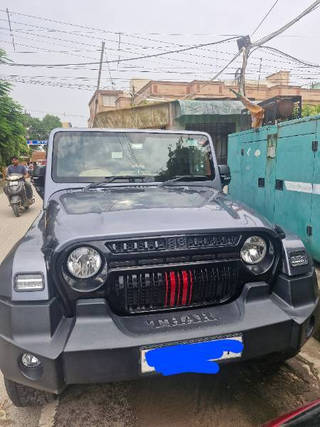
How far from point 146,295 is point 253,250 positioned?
0.70 m

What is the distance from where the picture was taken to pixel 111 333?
1646 millimetres

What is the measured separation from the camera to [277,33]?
29.5 ft

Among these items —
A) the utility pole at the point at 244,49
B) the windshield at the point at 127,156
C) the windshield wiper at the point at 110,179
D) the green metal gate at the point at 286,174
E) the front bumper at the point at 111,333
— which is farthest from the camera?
the utility pole at the point at 244,49

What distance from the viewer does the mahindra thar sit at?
163 centimetres

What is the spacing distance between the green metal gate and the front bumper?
2.36 m

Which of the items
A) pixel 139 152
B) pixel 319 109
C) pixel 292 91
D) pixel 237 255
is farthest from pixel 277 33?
pixel 292 91

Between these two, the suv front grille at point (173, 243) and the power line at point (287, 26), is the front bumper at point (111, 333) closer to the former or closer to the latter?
the suv front grille at point (173, 243)

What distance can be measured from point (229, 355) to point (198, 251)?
573 mm

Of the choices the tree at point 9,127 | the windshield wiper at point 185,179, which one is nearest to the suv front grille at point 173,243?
the windshield wiper at point 185,179

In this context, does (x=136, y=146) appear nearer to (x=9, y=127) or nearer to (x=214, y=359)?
(x=214, y=359)

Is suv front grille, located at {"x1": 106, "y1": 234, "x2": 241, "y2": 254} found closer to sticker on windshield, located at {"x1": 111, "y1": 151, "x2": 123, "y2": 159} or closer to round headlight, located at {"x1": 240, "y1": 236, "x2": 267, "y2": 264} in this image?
round headlight, located at {"x1": 240, "y1": 236, "x2": 267, "y2": 264}

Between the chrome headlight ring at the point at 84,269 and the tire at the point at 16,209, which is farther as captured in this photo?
the tire at the point at 16,209

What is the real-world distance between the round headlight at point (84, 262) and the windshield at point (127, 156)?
4.41 feet

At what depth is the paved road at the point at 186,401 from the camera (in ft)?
6.54
